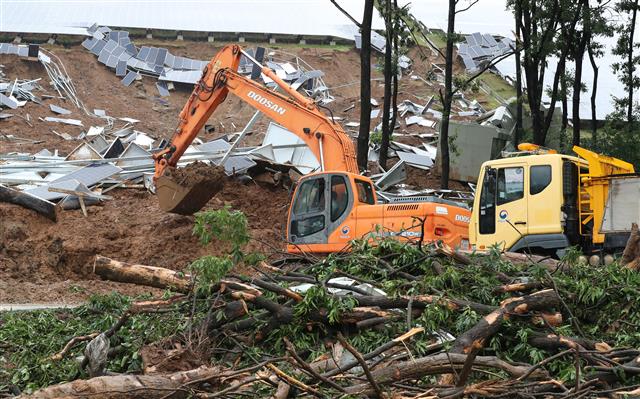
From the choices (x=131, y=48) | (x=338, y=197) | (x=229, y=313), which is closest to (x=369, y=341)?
(x=229, y=313)

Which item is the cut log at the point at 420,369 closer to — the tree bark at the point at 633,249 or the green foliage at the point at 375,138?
the tree bark at the point at 633,249

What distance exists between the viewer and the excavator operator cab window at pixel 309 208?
15.2 meters

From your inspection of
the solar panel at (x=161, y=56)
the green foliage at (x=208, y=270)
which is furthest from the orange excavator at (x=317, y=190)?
the solar panel at (x=161, y=56)

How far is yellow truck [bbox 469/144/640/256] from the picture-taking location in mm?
13125

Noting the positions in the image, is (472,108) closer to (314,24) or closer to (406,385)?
(314,24)

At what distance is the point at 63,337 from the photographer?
9.04 metres

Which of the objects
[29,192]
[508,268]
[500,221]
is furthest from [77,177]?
[508,268]

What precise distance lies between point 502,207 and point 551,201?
711 mm

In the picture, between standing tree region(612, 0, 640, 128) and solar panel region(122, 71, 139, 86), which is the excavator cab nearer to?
standing tree region(612, 0, 640, 128)

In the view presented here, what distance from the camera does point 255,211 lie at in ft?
67.6

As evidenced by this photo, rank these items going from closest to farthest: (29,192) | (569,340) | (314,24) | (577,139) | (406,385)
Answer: (406,385) < (569,340) < (29,192) < (577,139) < (314,24)

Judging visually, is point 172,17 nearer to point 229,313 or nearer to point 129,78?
point 129,78

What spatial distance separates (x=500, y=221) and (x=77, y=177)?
10.6m

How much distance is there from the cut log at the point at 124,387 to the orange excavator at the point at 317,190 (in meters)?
4.55
